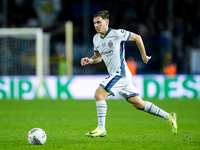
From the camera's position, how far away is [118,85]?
22.0ft

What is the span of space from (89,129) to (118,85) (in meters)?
1.86

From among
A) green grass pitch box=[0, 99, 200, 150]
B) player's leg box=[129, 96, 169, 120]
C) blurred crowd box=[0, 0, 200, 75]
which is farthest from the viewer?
blurred crowd box=[0, 0, 200, 75]

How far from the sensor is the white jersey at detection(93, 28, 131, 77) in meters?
6.70

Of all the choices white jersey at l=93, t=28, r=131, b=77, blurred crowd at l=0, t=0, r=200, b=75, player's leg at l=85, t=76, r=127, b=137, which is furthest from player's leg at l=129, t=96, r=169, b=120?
blurred crowd at l=0, t=0, r=200, b=75

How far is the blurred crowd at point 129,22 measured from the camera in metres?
21.1

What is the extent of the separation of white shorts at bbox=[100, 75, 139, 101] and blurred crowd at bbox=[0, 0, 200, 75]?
14.0m

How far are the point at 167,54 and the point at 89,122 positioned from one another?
11.2 m

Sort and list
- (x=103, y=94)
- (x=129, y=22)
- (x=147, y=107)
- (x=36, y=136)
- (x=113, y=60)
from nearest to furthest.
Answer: (x=36, y=136) → (x=103, y=94) → (x=113, y=60) → (x=147, y=107) → (x=129, y=22)

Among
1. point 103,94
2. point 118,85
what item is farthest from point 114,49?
point 103,94

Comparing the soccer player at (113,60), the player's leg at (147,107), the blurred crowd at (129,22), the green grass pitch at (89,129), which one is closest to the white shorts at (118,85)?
the soccer player at (113,60)

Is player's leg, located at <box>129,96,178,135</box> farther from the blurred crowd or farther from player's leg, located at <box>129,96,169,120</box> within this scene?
the blurred crowd

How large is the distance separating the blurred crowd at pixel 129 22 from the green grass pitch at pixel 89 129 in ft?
26.8

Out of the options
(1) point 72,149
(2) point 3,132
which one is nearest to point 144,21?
(2) point 3,132

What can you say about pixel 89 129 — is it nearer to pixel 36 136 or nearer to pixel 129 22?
pixel 36 136
